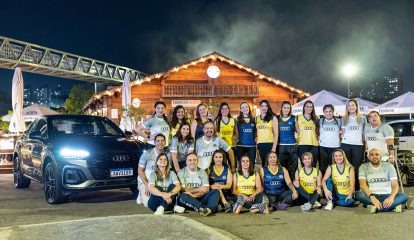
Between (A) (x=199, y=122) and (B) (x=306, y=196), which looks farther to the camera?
(A) (x=199, y=122)

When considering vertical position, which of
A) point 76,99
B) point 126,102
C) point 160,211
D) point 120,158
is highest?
point 76,99

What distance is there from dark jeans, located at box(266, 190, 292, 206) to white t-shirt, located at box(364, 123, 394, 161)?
177 centimetres

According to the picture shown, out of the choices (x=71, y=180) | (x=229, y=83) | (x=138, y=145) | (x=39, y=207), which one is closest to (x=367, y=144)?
(x=138, y=145)

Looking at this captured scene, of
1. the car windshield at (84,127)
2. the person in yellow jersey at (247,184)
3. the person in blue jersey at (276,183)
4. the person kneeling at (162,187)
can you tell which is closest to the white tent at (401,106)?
the person in blue jersey at (276,183)

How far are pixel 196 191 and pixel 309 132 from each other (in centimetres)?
247

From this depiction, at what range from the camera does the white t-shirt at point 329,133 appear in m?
8.48

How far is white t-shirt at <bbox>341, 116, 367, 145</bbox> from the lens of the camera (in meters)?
8.40

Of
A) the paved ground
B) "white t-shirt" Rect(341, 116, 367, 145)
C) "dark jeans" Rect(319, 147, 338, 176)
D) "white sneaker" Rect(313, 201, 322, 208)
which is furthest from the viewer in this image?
"dark jeans" Rect(319, 147, 338, 176)

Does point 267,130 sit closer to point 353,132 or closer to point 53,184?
point 353,132

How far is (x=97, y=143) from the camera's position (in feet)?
28.1

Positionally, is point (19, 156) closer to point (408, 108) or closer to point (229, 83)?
point (408, 108)

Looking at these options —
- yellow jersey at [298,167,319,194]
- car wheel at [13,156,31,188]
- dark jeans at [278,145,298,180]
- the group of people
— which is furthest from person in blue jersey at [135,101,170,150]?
car wheel at [13,156,31,188]

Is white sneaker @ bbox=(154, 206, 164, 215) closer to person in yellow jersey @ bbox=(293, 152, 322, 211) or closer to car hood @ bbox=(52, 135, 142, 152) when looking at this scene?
car hood @ bbox=(52, 135, 142, 152)

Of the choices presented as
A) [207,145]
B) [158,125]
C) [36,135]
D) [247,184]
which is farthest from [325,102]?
[36,135]
